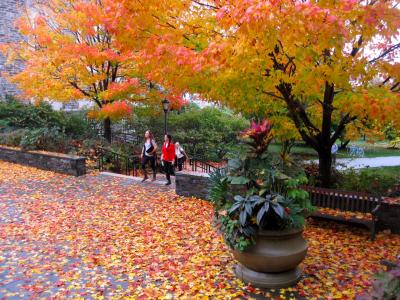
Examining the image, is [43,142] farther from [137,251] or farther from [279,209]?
[279,209]

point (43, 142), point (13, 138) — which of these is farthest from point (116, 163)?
point (13, 138)

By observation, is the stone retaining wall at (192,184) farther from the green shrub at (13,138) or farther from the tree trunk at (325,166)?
the green shrub at (13,138)

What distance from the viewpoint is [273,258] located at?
5.02m

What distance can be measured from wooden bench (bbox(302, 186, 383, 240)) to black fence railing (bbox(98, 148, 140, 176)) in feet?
25.2

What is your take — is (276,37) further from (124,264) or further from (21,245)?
(21,245)

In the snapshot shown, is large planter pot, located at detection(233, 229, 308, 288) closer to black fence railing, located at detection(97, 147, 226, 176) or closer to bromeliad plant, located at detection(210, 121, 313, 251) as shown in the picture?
bromeliad plant, located at detection(210, 121, 313, 251)

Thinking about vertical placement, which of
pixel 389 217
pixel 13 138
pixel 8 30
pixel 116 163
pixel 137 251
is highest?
pixel 8 30

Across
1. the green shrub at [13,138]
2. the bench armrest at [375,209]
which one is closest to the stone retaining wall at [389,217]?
the bench armrest at [375,209]

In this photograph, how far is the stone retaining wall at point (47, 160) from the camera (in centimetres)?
1273

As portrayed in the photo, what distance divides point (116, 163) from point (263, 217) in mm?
10432

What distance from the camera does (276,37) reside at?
5598 millimetres

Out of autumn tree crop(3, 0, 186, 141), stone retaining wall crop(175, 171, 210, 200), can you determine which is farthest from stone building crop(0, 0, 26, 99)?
stone retaining wall crop(175, 171, 210, 200)

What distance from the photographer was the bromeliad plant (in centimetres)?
504

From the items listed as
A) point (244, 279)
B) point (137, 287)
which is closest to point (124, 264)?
point (137, 287)
